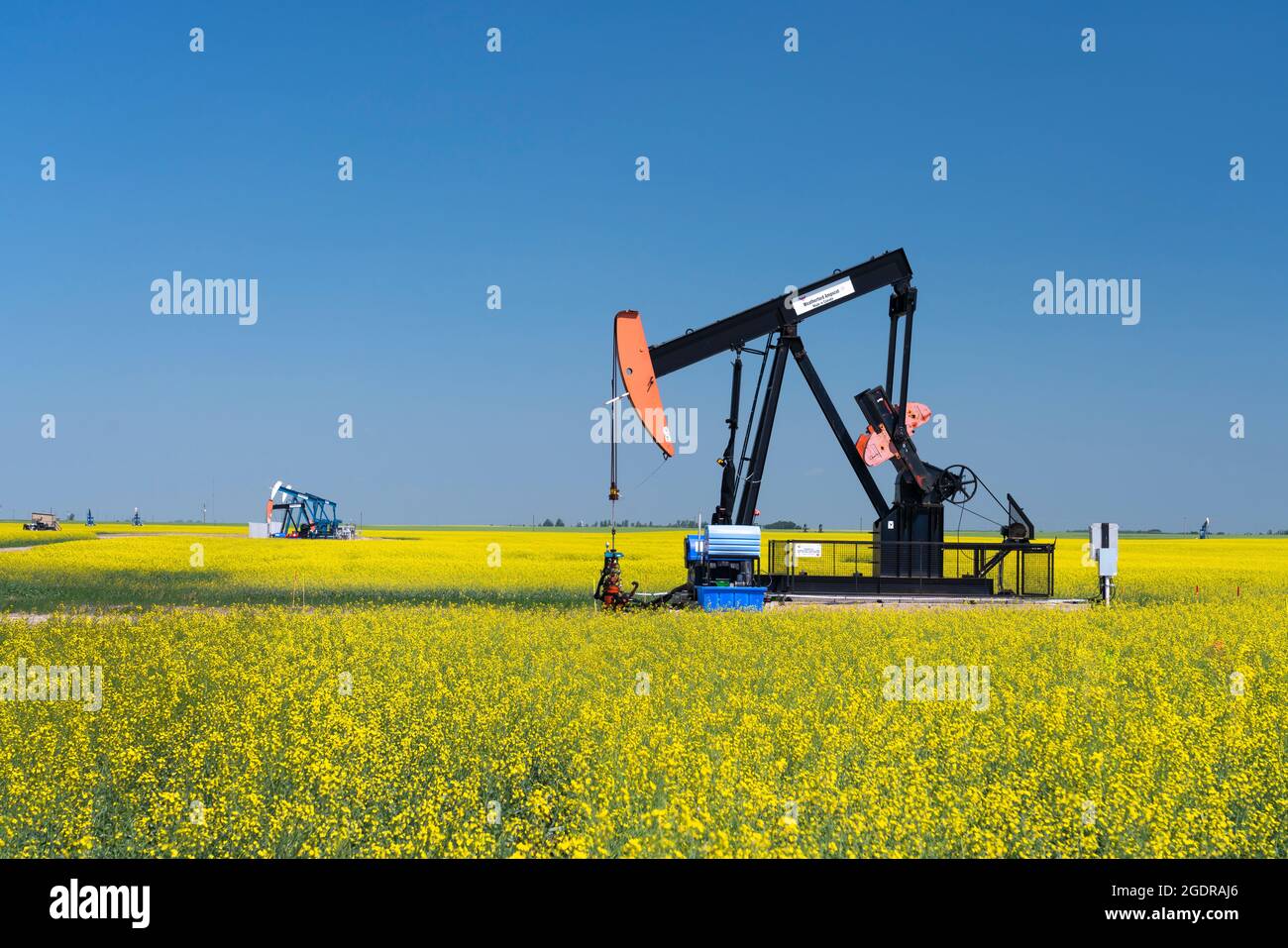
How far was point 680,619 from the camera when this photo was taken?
51.5ft

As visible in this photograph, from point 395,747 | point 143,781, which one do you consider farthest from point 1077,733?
point 143,781

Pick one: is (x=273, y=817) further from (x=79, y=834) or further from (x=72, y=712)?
(x=72, y=712)

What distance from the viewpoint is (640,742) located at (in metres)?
6.91

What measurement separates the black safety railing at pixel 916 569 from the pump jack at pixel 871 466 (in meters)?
0.02

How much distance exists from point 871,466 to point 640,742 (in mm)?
14838

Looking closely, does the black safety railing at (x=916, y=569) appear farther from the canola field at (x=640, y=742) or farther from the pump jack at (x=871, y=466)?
the canola field at (x=640, y=742)

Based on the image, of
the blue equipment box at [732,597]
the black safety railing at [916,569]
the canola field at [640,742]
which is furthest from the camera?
the black safety railing at [916,569]

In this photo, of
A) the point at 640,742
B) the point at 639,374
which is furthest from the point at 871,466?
the point at 640,742

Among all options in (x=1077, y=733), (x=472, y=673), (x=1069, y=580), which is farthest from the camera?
(x=1069, y=580)

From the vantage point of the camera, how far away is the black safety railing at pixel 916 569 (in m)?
20.3

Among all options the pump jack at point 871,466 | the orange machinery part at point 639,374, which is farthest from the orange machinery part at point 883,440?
the orange machinery part at point 639,374

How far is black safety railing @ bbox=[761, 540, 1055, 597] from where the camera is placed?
20281 mm

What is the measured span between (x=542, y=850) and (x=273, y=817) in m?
1.51

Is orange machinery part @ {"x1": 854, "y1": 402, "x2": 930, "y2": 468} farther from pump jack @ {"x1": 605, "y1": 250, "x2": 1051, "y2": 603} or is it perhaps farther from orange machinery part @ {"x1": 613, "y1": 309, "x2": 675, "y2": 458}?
orange machinery part @ {"x1": 613, "y1": 309, "x2": 675, "y2": 458}
